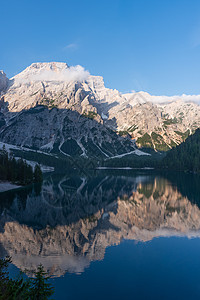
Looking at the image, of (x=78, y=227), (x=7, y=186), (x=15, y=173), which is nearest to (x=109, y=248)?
(x=78, y=227)

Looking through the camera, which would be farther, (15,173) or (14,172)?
(14,172)

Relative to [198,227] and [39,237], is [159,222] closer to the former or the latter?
[198,227]

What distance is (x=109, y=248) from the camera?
135 feet

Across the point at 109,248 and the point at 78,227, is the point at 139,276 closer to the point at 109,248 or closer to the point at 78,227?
the point at 109,248

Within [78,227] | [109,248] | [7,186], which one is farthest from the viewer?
[7,186]

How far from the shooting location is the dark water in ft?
92.6

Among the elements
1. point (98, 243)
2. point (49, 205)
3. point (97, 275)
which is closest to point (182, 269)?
point (97, 275)

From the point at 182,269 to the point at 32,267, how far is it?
2130 cm

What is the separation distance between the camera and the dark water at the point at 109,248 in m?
28.2

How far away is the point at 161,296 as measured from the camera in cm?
2619

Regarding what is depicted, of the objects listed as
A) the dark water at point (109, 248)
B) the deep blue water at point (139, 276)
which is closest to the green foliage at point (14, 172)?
the dark water at point (109, 248)

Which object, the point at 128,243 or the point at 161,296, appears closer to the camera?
the point at 161,296

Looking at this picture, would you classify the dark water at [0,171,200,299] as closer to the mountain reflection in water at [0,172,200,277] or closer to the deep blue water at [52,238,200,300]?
the deep blue water at [52,238,200,300]

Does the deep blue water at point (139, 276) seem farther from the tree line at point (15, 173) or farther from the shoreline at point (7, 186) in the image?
the tree line at point (15, 173)
